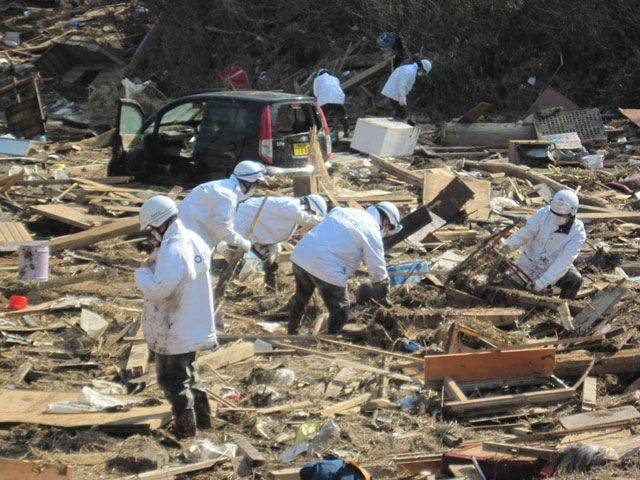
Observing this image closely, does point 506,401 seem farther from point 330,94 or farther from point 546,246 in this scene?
point 330,94

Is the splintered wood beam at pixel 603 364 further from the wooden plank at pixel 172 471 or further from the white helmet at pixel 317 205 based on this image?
the white helmet at pixel 317 205

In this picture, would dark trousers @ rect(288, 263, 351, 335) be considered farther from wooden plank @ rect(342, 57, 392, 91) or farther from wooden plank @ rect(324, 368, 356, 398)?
wooden plank @ rect(342, 57, 392, 91)

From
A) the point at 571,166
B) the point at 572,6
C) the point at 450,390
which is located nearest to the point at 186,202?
the point at 450,390

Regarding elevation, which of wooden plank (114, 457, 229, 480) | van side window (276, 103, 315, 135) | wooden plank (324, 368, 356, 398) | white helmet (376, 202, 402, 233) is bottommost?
wooden plank (324, 368, 356, 398)

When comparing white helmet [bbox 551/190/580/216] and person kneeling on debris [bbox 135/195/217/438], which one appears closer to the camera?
person kneeling on debris [bbox 135/195/217/438]

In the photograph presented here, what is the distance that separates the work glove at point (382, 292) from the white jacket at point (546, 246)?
1786 mm

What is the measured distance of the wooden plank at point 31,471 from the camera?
4.39 meters

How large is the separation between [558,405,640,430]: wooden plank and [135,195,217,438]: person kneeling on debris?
2.57 metres

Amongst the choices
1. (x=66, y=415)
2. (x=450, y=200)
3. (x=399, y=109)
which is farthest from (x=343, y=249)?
(x=399, y=109)

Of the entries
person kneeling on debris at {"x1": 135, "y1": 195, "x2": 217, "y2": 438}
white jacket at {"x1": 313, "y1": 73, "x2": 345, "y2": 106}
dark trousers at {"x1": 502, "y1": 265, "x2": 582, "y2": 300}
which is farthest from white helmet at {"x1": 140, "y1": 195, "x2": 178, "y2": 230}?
white jacket at {"x1": 313, "y1": 73, "x2": 345, "y2": 106}

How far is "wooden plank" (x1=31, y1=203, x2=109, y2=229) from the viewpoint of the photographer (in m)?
10.3

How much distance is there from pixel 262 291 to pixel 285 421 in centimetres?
329

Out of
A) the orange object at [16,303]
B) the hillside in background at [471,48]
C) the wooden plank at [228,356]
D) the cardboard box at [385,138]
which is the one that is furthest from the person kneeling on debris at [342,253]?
the hillside in background at [471,48]

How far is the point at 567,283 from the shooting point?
796 cm
